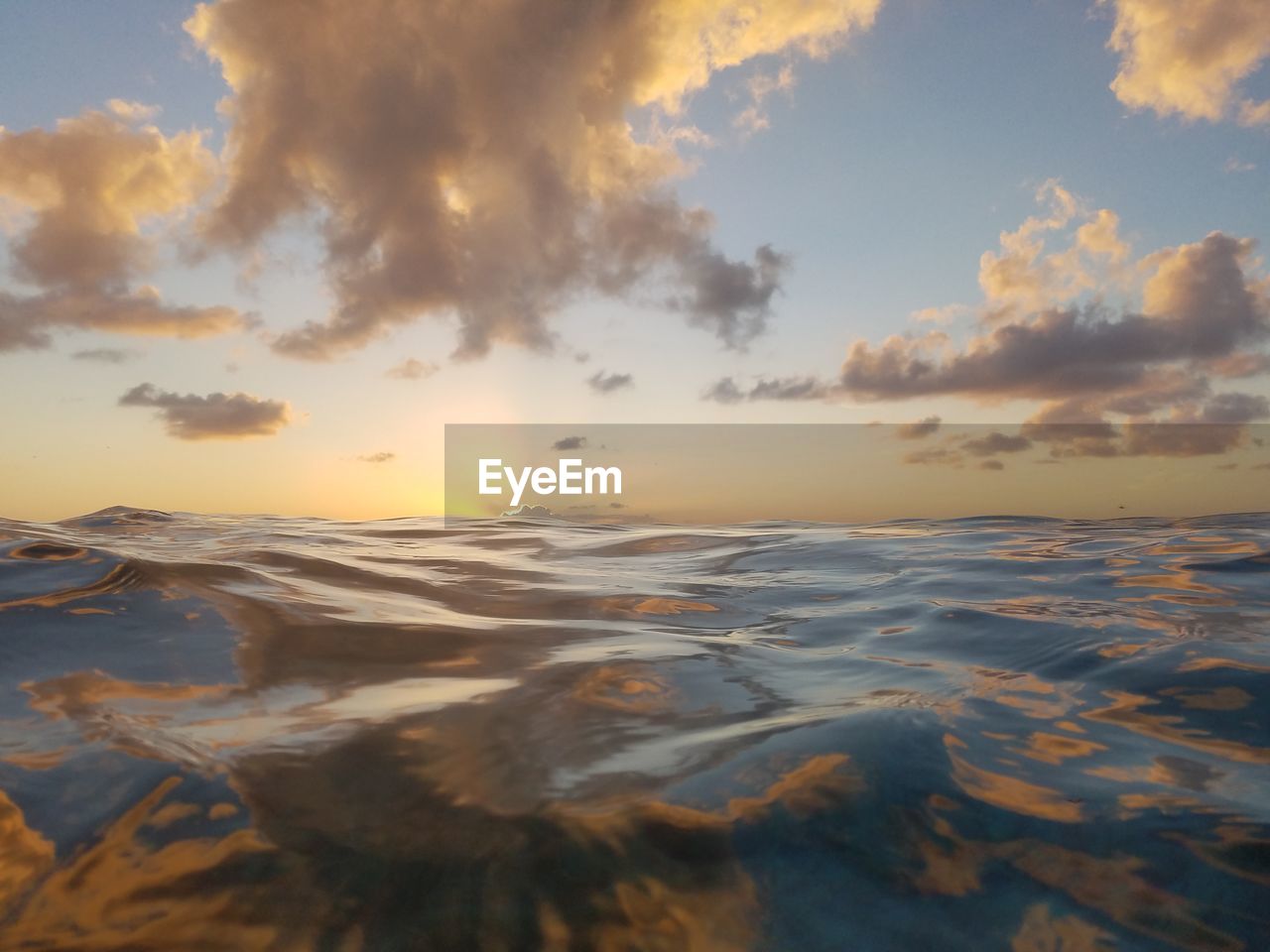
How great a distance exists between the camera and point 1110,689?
113 inches

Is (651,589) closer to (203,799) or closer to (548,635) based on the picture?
(548,635)

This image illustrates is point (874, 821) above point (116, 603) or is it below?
below

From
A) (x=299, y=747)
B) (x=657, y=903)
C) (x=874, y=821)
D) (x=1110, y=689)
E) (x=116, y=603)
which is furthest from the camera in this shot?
(x=116, y=603)

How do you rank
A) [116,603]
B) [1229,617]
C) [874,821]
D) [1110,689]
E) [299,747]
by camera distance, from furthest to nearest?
[1229,617] → [116,603] → [1110,689] → [299,747] → [874,821]

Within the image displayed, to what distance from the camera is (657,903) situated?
1405 millimetres

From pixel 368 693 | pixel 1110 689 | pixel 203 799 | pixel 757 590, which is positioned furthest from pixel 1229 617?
pixel 203 799

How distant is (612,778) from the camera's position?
1901mm

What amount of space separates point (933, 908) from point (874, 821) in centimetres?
26

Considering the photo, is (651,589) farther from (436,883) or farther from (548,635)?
(436,883)

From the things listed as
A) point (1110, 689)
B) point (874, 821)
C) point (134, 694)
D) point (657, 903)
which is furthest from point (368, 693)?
point (1110, 689)

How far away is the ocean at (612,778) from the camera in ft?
4.60

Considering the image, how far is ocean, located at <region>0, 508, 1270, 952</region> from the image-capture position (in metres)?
1.40

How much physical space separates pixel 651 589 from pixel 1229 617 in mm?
3663

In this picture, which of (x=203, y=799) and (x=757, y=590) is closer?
(x=203, y=799)
